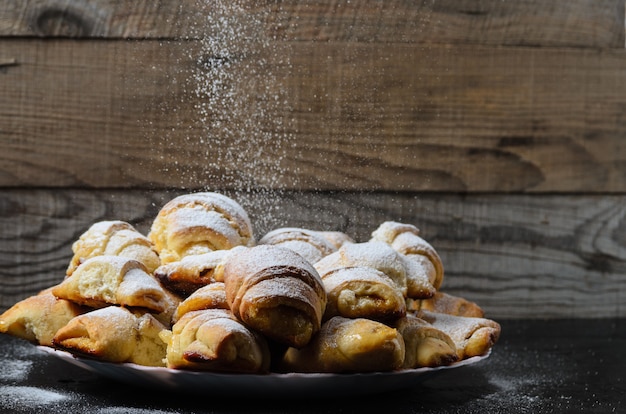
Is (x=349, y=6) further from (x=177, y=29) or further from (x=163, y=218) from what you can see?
(x=163, y=218)

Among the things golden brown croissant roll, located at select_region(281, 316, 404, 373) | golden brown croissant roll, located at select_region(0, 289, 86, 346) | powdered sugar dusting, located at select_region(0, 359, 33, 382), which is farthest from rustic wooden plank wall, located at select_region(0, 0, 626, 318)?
golden brown croissant roll, located at select_region(281, 316, 404, 373)

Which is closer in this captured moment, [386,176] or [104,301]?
[104,301]

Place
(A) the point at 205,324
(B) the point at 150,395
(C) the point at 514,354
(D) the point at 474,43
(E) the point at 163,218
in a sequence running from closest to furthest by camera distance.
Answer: (A) the point at 205,324 → (B) the point at 150,395 → (E) the point at 163,218 → (C) the point at 514,354 → (D) the point at 474,43

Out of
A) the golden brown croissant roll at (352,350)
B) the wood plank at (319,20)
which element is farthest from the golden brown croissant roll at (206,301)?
the wood plank at (319,20)

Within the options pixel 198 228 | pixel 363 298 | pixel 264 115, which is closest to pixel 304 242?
pixel 198 228

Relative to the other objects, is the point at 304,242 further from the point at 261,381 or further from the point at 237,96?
the point at 237,96

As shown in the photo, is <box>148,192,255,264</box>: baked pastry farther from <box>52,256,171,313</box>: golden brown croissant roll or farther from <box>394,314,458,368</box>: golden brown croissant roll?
<box>394,314,458,368</box>: golden brown croissant roll

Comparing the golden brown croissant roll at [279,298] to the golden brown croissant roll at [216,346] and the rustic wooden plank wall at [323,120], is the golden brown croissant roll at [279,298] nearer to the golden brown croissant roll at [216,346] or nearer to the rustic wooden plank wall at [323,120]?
the golden brown croissant roll at [216,346]

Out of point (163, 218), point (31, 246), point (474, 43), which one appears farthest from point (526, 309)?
point (31, 246)
